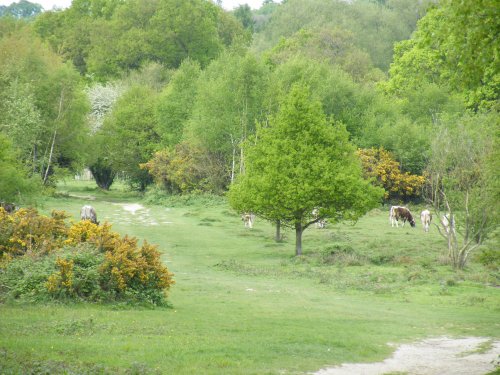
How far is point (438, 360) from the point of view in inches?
584

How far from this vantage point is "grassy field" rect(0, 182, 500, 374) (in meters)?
12.7

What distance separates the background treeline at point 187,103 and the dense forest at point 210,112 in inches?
6.0

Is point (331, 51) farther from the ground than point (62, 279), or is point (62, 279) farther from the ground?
point (331, 51)

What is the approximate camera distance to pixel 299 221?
36.7m

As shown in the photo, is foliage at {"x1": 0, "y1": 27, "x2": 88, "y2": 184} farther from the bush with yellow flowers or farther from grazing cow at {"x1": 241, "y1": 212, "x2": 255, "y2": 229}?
the bush with yellow flowers

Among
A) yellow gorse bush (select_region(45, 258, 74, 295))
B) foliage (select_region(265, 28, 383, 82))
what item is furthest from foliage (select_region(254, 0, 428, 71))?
yellow gorse bush (select_region(45, 258, 74, 295))

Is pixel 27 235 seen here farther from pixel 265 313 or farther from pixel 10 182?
pixel 10 182

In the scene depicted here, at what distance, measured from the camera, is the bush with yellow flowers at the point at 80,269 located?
59.5ft

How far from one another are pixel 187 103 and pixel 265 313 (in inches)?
2388

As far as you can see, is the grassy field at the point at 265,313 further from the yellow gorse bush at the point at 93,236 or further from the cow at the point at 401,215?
the cow at the point at 401,215

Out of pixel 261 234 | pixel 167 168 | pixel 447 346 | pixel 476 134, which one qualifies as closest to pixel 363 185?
pixel 476 134

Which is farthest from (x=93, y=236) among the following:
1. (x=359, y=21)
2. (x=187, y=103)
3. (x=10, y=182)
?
(x=359, y=21)

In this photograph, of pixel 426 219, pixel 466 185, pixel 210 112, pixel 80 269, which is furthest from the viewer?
pixel 210 112

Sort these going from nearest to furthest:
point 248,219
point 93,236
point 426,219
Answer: point 93,236 → point 426,219 → point 248,219
